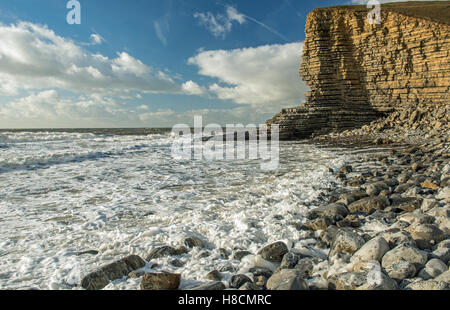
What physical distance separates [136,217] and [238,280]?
2400 millimetres

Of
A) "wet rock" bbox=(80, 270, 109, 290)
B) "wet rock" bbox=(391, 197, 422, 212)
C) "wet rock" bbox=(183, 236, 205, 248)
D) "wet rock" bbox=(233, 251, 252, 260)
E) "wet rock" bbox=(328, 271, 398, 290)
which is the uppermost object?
"wet rock" bbox=(391, 197, 422, 212)

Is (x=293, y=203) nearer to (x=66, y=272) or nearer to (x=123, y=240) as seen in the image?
(x=123, y=240)

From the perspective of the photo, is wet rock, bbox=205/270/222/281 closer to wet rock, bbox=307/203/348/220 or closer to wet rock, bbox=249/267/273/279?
wet rock, bbox=249/267/273/279

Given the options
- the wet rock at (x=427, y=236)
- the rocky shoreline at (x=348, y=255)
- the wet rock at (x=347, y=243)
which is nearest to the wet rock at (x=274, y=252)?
the rocky shoreline at (x=348, y=255)

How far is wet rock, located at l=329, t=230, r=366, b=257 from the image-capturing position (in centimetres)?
259

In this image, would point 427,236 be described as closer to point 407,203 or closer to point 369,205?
point 369,205

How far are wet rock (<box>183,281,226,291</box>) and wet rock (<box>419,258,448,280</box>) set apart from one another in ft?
5.19

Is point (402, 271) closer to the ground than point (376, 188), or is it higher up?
closer to the ground

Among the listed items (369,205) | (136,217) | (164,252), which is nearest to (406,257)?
(369,205)

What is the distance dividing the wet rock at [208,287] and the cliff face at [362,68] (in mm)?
20884

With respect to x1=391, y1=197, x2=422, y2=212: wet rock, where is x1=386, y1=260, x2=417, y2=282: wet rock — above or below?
below

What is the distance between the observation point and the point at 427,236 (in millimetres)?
2561

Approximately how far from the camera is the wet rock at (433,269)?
6.64 ft

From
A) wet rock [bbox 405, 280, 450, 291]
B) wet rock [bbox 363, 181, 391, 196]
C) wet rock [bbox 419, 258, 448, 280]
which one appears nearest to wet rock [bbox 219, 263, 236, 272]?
wet rock [bbox 405, 280, 450, 291]
